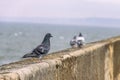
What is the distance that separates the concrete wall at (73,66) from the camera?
4.70m

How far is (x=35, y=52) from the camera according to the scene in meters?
7.52

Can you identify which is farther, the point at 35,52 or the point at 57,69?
the point at 35,52

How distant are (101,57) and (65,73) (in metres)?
2.38

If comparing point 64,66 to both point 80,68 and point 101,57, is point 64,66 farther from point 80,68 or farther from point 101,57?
point 101,57

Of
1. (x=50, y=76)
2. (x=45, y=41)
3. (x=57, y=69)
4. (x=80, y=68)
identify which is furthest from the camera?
(x=45, y=41)

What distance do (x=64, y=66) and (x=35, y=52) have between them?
5.10ft

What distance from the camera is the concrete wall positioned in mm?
4703

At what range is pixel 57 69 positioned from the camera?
5664 mm

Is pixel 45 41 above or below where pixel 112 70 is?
above

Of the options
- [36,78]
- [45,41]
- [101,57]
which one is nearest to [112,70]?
[101,57]

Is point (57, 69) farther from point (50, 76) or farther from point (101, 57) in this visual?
point (101, 57)

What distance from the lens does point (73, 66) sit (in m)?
6.34

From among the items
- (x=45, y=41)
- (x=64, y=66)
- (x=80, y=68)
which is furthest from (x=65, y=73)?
(x=45, y=41)

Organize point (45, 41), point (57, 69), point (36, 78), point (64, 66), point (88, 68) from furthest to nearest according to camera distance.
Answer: point (45, 41), point (88, 68), point (64, 66), point (57, 69), point (36, 78)
